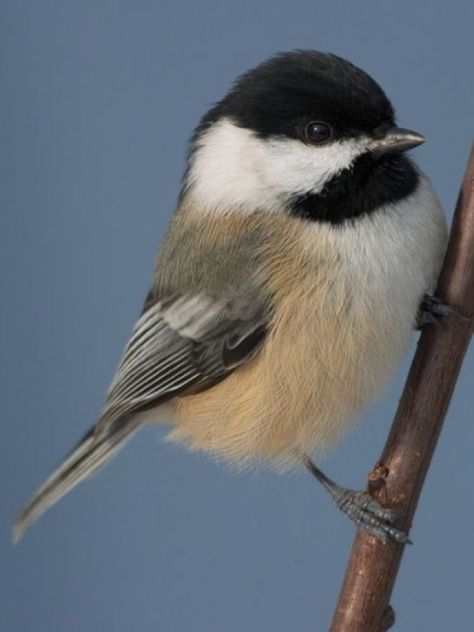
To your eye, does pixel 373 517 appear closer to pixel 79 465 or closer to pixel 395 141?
pixel 395 141

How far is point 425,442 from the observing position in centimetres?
88

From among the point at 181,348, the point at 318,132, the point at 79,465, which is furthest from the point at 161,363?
the point at 318,132

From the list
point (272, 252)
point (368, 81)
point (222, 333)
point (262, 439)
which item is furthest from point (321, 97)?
point (262, 439)

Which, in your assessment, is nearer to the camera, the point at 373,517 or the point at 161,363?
the point at 373,517

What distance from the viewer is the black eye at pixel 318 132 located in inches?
37.7

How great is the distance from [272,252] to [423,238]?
6.1 inches

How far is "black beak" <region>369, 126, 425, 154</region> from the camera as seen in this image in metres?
0.94

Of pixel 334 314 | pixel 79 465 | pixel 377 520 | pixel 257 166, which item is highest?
pixel 257 166

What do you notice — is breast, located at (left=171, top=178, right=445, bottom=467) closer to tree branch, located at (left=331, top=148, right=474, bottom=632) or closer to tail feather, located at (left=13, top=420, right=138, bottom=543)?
tree branch, located at (left=331, top=148, right=474, bottom=632)

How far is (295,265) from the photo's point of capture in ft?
3.24

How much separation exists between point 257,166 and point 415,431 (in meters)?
0.32

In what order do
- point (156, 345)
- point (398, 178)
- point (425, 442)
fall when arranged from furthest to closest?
point (156, 345), point (398, 178), point (425, 442)

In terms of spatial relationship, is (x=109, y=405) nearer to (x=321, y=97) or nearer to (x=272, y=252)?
(x=272, y=252)

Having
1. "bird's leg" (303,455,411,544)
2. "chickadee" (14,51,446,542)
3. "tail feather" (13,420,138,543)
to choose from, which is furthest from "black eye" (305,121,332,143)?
"tail feather" (13,420,138,543)
